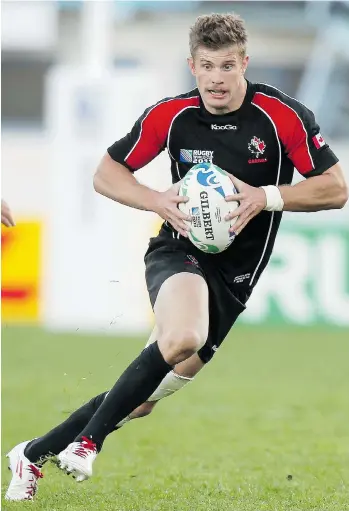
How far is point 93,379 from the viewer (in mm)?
12266

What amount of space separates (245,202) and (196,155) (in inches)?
18.9

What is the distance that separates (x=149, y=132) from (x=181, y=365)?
4.11ft

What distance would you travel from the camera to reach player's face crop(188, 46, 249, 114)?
18.7ft

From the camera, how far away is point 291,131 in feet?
19.4

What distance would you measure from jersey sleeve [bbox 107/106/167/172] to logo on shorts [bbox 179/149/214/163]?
13 centimetres

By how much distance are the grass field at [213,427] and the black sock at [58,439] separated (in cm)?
15

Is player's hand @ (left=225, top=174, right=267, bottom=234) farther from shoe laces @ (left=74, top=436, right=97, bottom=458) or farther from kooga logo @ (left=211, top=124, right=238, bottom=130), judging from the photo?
shoe laces @ (left=74, top=436, right=97, bottom=458)

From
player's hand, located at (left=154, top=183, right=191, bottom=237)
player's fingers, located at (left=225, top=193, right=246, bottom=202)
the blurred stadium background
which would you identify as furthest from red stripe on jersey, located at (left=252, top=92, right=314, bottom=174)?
the blurred stadium background

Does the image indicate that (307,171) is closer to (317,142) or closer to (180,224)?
(317,142)

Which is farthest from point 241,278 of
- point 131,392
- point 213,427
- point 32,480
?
point 213,427

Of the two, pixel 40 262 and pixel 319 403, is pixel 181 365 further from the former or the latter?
pixel 40 262

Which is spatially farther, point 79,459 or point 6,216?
point 6,216

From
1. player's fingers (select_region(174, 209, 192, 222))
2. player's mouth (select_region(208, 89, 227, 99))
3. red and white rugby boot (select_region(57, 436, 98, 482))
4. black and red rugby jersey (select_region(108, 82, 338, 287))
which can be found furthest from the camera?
black and red rugby jersey (select_region(108, 82, 338, 287))

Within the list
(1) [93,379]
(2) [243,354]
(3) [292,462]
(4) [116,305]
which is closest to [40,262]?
(4) [116,305]
